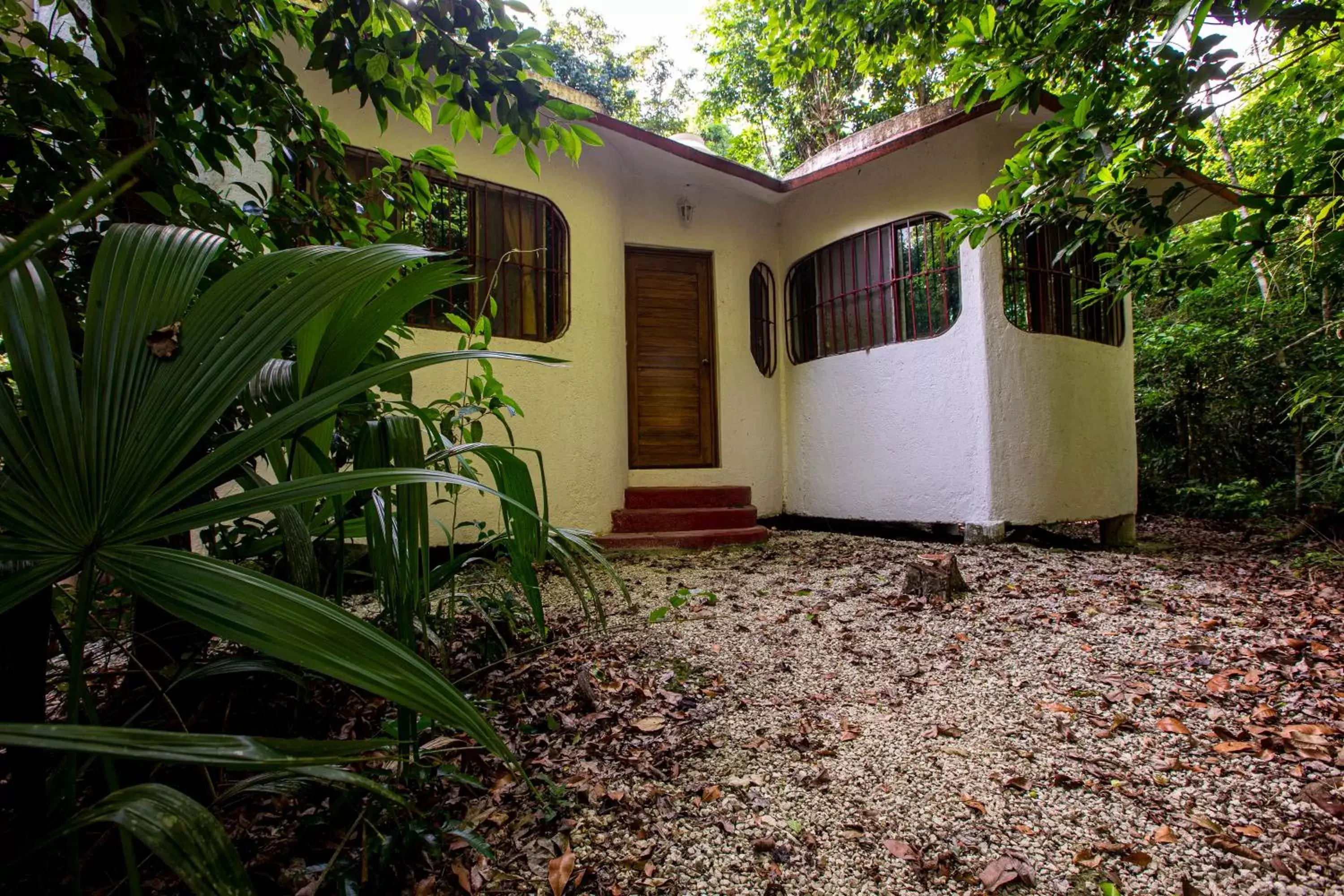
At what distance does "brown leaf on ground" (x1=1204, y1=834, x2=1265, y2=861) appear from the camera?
1.06m

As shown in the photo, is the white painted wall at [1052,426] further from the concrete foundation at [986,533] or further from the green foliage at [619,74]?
the green foliage at [619,74]

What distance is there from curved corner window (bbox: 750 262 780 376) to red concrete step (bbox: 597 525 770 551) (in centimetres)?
172

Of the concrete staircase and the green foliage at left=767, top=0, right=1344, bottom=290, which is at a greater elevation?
the green foliage at left=767, top=0, right=1344, bottom=290

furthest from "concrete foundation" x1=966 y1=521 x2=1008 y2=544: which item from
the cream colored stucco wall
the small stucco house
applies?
the cream colored stucco wall

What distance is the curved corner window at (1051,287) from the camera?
13.1 ft

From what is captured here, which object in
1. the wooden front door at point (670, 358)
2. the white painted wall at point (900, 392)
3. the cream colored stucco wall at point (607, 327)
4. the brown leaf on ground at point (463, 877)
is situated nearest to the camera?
the brown leaf on ground at point (463, 877)

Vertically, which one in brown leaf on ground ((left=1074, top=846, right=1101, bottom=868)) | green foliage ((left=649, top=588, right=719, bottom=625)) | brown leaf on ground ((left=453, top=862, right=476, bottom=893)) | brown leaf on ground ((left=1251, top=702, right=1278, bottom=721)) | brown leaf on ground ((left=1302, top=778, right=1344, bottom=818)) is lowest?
brown leaf on ground ((left=1074, top=846, right=1101, bottom=868))

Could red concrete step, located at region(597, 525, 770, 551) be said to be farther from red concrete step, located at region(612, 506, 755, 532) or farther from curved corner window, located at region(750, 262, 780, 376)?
curved corner window, located at region(750, 262, 780, 376)

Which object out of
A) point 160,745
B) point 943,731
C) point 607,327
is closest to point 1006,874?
point 943,731

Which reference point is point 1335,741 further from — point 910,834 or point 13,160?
point 13,160

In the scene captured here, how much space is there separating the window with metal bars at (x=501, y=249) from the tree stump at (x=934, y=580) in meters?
2.69

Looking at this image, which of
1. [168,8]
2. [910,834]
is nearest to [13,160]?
[168,8]

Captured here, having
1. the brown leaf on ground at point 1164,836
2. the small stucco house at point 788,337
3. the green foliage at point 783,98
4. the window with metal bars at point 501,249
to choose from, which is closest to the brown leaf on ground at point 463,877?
the brown leaf on ground at point 1164,836

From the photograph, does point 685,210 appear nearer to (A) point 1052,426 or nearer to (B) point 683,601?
(A) point 1052,426
